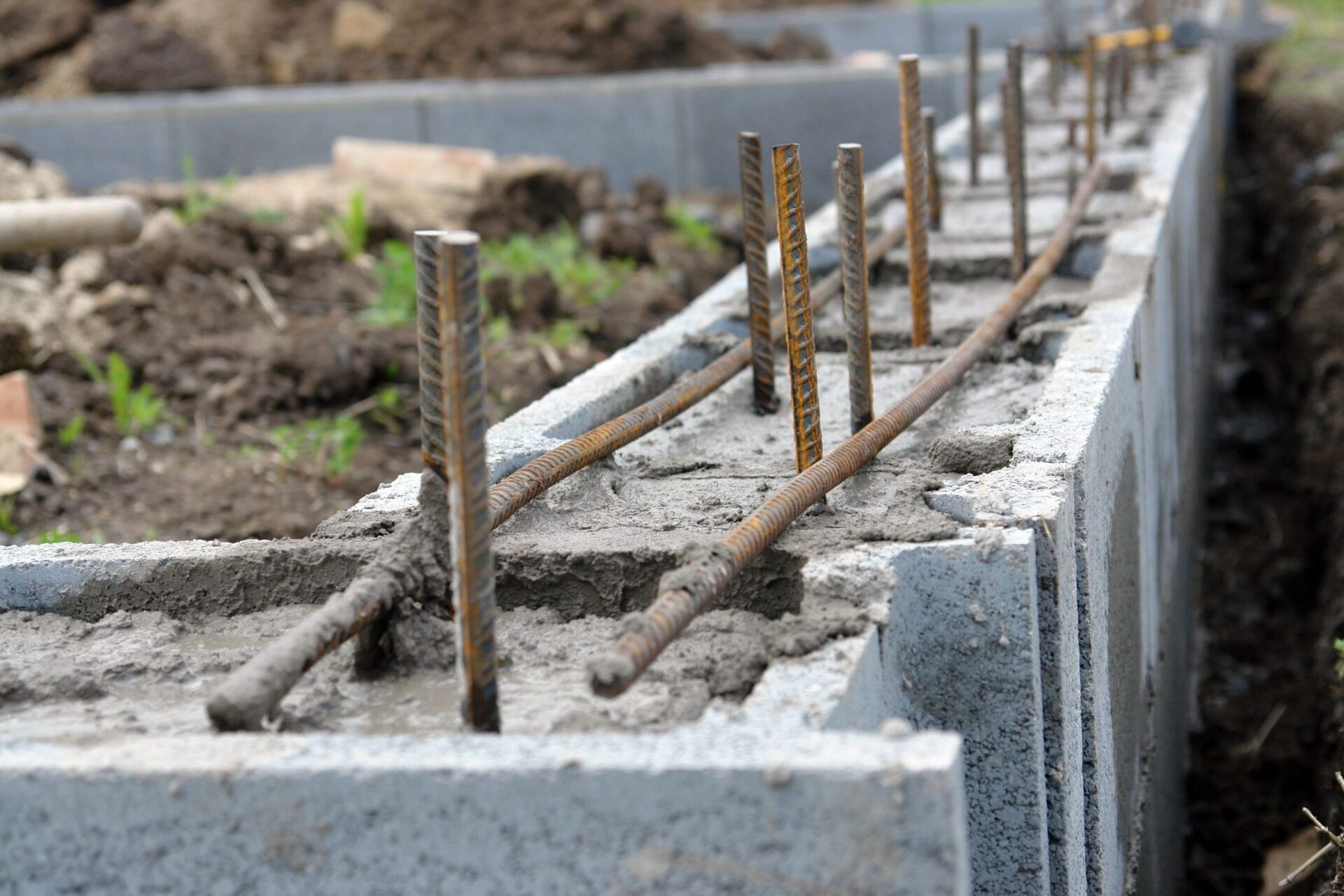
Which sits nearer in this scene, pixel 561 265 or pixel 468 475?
pixel 468 475

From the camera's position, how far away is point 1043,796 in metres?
2.41

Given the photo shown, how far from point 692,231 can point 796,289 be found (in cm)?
612

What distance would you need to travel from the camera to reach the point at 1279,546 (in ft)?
21.8

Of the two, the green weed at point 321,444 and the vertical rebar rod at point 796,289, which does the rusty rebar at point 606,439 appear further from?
the green weed at point 321,444

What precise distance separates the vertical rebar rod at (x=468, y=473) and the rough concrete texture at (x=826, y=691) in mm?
179

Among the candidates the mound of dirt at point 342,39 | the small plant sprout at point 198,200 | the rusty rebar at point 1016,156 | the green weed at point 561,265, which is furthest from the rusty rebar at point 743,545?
the mound of dirt at point 342,39

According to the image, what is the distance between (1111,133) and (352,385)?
3777 mm

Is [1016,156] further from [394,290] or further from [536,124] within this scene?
[536,124]

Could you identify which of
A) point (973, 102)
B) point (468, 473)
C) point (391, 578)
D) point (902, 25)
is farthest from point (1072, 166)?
point (902, 25)

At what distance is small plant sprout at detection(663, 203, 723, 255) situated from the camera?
8633mm

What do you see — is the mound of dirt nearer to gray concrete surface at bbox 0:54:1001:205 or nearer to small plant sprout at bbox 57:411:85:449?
gray concrete surface at bbox 0:54:1001:205

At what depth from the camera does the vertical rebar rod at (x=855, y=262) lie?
287cm

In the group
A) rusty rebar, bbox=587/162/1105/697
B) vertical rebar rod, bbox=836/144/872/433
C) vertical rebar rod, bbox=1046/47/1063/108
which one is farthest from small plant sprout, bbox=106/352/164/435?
vertical rebar rod, bbox=1046/47/1063/108

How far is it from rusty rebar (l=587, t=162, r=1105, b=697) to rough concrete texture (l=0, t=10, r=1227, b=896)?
7 centimetres
